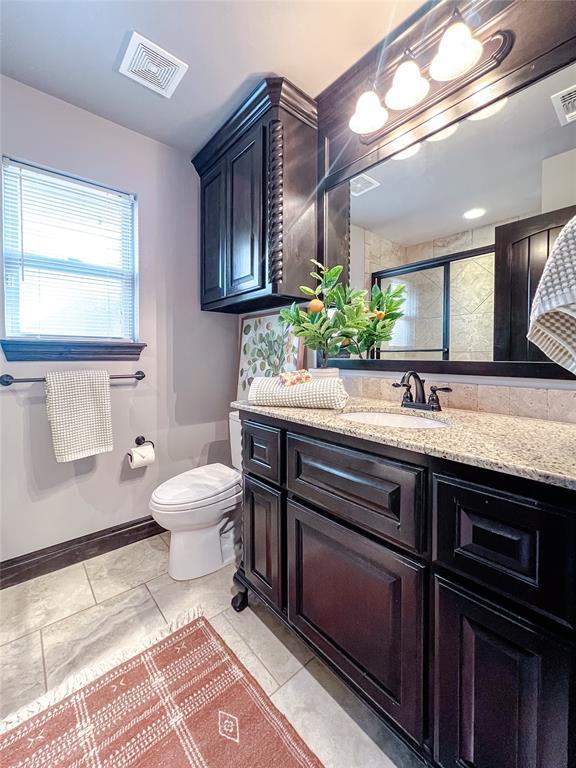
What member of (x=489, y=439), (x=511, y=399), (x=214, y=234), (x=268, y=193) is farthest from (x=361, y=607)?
(x=214, y=234)

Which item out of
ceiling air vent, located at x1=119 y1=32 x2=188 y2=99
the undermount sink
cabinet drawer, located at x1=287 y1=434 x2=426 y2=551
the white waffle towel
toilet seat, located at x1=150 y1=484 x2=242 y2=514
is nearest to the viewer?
the white waffle towel

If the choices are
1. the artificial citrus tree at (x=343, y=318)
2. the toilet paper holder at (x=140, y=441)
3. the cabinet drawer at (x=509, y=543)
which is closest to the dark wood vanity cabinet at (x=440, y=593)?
the cabinet drawer at (x=509, y=543)

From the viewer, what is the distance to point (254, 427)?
1302 millimetres

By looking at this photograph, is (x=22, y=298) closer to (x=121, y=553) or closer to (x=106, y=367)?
(x=106, y=367)

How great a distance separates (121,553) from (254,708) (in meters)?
1.21

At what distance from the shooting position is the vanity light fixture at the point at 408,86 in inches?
49.3

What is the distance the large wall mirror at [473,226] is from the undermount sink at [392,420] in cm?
25

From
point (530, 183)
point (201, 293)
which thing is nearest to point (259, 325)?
point (201, 293)

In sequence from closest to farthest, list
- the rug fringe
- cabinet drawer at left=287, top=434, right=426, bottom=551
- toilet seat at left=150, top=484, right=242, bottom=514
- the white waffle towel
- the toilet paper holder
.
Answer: the white waffle towel → cabinet drawer at left=287, top=434, right=426, bottom=551 → the rug fringe → toilet seat at left=150, top=484, right=242, bottom=514 → the toilet paper holder

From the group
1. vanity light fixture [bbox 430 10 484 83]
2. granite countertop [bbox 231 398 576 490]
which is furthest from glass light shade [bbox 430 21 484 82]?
granite countertop [bbox 231 398 576 490]

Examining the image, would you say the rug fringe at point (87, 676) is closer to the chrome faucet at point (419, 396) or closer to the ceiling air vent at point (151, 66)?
the chrome faucet at point (419, 396)

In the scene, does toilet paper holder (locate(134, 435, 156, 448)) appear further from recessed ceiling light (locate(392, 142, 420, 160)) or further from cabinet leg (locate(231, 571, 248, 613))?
recessed ceiling light (locate(392, 142, 420, 160))

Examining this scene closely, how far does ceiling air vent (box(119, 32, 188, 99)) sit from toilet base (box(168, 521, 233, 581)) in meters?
2.17

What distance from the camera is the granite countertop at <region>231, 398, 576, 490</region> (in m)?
0.61
